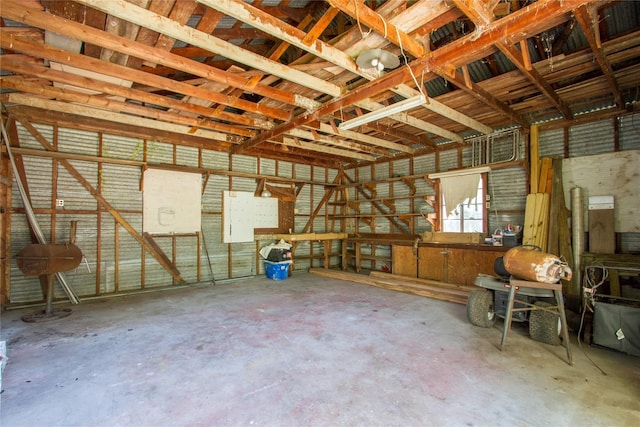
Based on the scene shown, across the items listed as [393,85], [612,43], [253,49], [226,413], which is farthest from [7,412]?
[612,43]

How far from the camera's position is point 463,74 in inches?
147

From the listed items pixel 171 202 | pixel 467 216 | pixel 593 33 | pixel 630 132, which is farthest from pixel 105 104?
pixel 630 132

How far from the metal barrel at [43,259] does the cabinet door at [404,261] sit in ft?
21.2

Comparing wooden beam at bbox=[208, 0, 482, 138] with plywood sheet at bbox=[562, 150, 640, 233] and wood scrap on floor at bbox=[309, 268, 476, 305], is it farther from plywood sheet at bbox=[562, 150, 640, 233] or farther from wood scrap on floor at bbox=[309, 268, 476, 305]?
wood scrap on floor at bbox=[309, 268, 476, 305]

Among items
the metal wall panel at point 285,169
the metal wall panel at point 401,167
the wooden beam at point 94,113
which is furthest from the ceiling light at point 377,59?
the metal wall panel at point 285,169

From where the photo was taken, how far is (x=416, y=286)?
19.8 ft

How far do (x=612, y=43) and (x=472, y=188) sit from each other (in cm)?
358

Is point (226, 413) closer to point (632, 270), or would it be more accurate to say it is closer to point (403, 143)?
point (632, 270)

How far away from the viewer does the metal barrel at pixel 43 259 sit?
4.32 metres

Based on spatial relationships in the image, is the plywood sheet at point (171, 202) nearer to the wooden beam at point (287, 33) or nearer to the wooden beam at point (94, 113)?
the wooden beam at point (94, 113)

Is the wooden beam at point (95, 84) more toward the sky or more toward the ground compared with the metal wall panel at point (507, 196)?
more toward the sky

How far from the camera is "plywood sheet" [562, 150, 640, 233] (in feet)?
14.9

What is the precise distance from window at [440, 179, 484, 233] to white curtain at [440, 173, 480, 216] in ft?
0.29

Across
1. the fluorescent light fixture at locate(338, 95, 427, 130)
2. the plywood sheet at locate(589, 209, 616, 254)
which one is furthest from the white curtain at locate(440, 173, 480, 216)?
the fluorescent light fixture at locate(338, 95, 427, 130)
